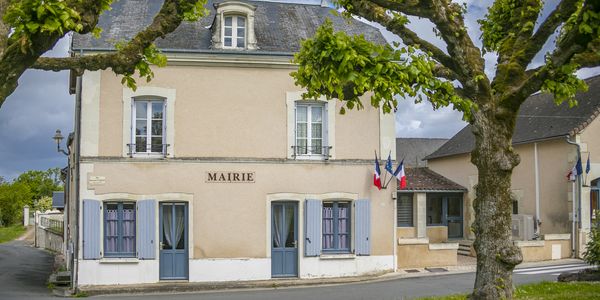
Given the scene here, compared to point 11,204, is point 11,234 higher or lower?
lower

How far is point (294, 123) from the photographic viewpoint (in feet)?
55.2

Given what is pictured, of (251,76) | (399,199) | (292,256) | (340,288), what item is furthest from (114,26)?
(399,199)

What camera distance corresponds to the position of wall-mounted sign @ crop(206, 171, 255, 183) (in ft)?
53.5

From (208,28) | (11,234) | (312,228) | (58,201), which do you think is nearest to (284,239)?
(312,228)

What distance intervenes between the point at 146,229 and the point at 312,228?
4.13m

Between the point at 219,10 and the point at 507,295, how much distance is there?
1157 centimetres

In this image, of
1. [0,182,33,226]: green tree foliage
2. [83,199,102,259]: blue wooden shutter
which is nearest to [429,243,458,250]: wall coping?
[83,199,102,259]: blue wooden shutter

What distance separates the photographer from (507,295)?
304 inches

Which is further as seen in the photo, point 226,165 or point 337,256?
point 337,256

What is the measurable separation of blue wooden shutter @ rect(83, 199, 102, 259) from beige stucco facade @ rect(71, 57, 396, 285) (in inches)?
5.2

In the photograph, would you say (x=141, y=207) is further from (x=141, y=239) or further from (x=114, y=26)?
(x=114, y=26)

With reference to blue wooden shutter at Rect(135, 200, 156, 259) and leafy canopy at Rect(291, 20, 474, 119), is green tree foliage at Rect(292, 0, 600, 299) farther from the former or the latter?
blue wooden shutter at Rect(135, 200, 156, 259)

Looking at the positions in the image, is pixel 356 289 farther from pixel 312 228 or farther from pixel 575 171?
pixel 575 171

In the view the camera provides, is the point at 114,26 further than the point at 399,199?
No
